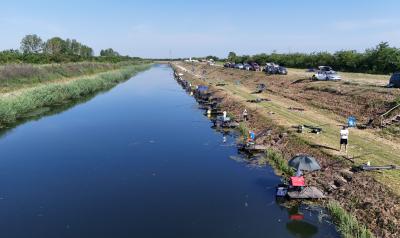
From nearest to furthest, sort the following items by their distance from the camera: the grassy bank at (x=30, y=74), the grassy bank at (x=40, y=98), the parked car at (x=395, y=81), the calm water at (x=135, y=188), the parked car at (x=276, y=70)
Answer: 1. the calm water at (x=135, y=188)
2. the parked car at (x=395, y=81)
3. the grassy bank at (x=40, y=98)
4. the grassy bank at (x=30, y=74)
5. the parked car at (x=276, y=70)

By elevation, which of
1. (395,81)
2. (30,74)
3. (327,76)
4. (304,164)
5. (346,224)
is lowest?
(346,224)

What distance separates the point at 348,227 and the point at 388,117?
1724cm

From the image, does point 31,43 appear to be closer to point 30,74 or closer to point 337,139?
point 30,74

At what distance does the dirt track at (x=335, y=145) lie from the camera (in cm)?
1625

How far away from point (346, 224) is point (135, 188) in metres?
10.5

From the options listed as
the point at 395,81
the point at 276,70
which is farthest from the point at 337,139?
the point at 276,70

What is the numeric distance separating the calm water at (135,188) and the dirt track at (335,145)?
1.99m

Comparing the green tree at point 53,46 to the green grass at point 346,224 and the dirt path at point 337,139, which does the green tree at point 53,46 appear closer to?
the dirt path at point 337,139

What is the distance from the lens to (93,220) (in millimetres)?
16922

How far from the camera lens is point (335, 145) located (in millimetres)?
24812

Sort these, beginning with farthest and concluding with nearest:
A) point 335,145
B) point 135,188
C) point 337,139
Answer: point 337,139
point 335,145
point 135,188

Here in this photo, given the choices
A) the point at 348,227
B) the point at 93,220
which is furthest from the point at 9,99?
the point at 348,227

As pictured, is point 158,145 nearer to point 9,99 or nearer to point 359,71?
point 9,99

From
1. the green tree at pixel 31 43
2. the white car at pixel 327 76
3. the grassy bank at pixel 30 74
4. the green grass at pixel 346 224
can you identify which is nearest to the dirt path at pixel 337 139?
the green grass at pixel 346 224
